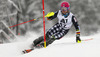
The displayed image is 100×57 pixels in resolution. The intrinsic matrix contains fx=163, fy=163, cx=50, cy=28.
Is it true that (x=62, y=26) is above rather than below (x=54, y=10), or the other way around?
below

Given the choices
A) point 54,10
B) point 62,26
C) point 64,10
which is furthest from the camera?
point 54,10

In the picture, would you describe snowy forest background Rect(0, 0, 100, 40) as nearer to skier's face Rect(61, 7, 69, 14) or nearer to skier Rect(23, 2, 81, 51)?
skier Rect(23, 2, 81, 51)

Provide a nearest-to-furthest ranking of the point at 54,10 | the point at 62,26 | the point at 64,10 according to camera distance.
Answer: the point at 64,10
the point at 62,26
the point at 54,10

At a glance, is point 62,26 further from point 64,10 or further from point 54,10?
point 54,10

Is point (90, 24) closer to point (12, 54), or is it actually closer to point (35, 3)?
point (35, 3)

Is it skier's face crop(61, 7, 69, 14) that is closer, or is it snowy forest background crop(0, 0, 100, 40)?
skier's face crop(61, 7, 69, 14)

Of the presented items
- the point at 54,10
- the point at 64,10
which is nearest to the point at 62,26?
the point at 64,10

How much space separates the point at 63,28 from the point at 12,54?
1531 mm

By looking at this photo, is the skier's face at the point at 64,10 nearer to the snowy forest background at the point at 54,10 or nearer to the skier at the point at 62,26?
the skier at the point at 62,26

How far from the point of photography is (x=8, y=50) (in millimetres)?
4383

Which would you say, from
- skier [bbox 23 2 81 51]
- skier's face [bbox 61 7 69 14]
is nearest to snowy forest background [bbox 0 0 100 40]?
skier [bbox 23 2 81 51]

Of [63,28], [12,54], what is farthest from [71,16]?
[12,54]

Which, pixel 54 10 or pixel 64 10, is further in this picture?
pixel 54 10

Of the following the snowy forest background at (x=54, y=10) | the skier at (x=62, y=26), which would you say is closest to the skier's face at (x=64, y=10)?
the skier at (x=62, y=26)
